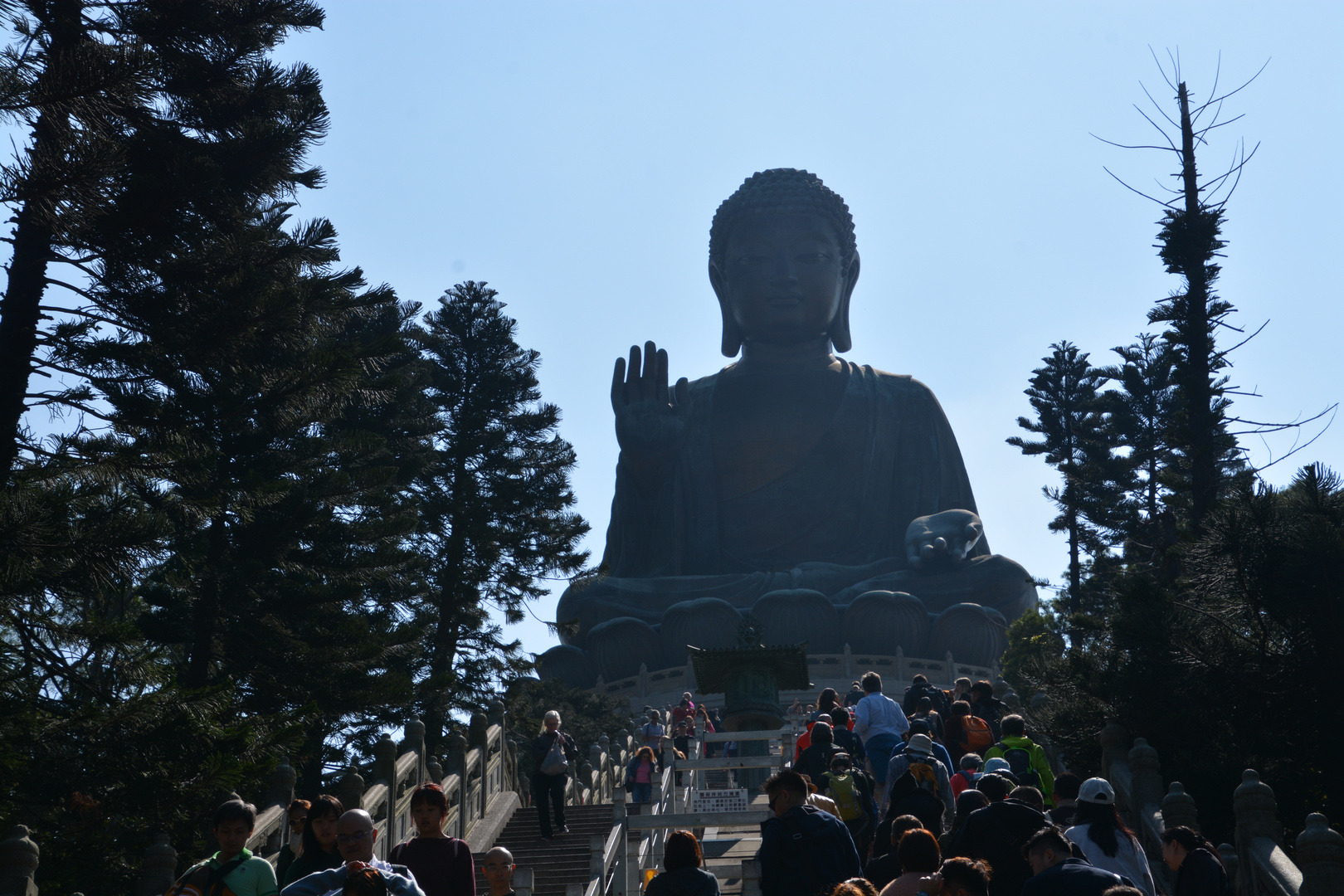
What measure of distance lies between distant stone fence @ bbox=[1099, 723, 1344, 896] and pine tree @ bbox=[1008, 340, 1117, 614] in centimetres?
1178

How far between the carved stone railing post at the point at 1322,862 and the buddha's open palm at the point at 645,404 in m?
21.2

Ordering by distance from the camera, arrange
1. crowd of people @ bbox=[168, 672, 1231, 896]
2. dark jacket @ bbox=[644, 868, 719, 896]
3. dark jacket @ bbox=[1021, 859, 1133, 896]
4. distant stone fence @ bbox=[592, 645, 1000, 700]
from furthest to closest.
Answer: distant stone fence @ bbox=[592, 645, 1000, 700]
dark jacket @ bbox=[644, 868, 719, 896]
crowd of people @ bbox=[168, 672, 1231, 896]
dark jacket @ bbox=[1021, 859, 1133, 896]

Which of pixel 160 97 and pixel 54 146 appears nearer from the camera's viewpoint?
pixel 54 146

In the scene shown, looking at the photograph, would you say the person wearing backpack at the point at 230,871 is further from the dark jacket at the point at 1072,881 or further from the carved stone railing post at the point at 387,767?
the carved stone railing post at the point at 387,767

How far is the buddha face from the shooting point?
28.6m

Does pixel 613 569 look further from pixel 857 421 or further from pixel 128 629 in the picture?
pixel 128 629

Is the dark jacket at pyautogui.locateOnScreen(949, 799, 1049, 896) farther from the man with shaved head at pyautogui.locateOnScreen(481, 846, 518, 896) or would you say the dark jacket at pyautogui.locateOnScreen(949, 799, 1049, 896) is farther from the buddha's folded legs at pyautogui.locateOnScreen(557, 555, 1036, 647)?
the buddha's folded legs at pyautogui.locateOnScreen(557, 555, 1036, 647)

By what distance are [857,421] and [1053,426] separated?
20.8 feet

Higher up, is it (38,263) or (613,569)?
(613,569)

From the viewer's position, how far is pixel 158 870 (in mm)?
6812

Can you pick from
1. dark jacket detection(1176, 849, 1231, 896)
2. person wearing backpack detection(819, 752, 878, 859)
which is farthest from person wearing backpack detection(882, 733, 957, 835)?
dark jacket detection(1176, 849, 1231, 896)

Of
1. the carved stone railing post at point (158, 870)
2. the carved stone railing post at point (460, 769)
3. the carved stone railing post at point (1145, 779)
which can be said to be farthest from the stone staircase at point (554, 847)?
the carved stone railing post at point (1145, 779)

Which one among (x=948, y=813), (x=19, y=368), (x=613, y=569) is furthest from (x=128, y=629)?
(x=613, y=569)

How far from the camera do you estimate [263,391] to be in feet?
33.2
